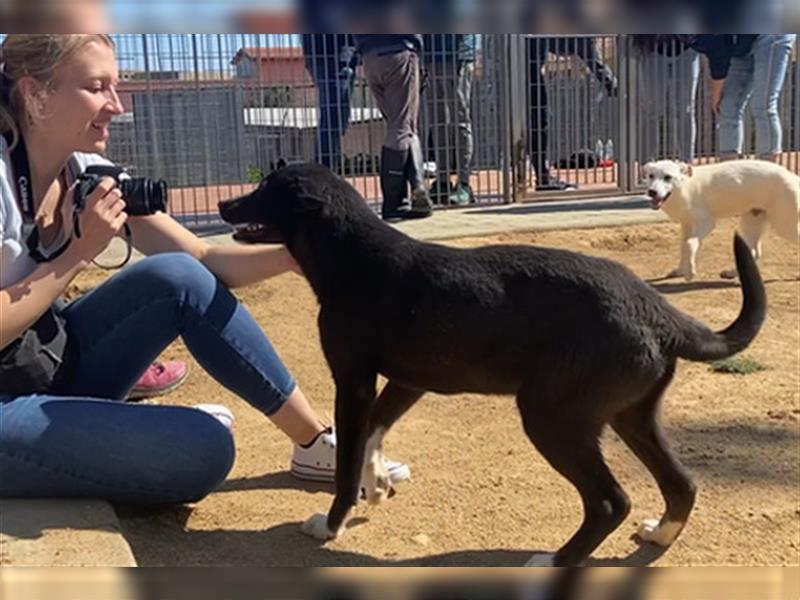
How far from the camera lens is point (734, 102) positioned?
27.5 ft

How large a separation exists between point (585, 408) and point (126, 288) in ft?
4.80

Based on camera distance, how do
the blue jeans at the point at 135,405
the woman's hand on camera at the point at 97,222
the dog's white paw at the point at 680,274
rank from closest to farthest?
1. the woman's hand on camera at the point at 97,222
2. the blue jeans at the point at 135,405
3. the dog's white paw at the point at 680,274

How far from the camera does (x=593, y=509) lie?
244cm

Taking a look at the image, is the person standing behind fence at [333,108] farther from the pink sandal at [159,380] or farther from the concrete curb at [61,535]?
the concrete curb at [61,535]

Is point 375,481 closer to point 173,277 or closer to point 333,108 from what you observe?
point 173,277

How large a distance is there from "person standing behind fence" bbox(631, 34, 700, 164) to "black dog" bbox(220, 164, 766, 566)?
24.8ft

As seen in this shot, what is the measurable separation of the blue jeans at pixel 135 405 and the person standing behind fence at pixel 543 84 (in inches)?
256

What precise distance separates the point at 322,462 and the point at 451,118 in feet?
19.9

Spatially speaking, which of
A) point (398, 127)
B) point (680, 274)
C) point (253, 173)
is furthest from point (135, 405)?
point (253, 173)

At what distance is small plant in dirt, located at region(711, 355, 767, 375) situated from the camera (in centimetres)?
442

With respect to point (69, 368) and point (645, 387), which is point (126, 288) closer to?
point (69, 368)

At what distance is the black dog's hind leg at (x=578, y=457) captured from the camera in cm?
241

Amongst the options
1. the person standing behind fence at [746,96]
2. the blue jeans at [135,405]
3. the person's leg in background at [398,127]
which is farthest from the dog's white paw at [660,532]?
the person standing behind fence at [746,96]

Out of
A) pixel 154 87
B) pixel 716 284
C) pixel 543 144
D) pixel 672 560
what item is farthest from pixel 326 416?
pixel 543 144
